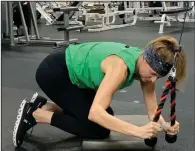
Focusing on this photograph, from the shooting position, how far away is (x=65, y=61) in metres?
2.03

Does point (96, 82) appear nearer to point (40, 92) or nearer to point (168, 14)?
point (40, 92)

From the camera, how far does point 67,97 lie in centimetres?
204

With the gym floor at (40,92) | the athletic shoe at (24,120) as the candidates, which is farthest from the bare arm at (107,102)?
the athletic shoe at (24,120)

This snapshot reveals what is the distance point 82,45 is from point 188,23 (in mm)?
7114

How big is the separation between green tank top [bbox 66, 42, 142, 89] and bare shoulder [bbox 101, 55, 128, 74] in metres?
0.02

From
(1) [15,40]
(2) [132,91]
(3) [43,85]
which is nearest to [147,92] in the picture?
(3) [43,85]

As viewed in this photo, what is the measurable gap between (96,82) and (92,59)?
4.9 inches

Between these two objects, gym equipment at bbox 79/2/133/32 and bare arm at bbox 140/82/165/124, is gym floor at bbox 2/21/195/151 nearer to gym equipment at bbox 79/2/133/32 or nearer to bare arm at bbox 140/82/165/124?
bare arm at bbox 140/82/165/124

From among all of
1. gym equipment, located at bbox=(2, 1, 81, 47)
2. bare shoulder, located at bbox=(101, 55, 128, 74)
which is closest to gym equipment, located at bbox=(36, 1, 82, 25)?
gym equipment, located at bbox=(2, 1, 81, 47)

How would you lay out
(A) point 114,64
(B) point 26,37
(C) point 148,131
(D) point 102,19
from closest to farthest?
(C) point 148,131
(A) point 114,64
(B) point 26,37
(D) point 102,19

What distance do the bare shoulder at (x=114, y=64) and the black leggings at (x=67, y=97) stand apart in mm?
364

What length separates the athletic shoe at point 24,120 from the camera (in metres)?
2.09

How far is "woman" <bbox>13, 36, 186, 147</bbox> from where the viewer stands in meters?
1.60

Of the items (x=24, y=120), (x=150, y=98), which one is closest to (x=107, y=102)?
(x=150, y=98)
